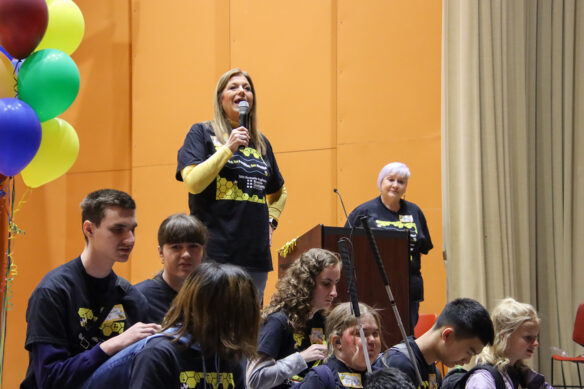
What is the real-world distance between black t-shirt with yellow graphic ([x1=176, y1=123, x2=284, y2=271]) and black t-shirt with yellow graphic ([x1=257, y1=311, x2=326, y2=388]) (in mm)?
385

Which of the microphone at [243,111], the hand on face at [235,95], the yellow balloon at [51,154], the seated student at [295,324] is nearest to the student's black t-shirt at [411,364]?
the seated student at [295,324]

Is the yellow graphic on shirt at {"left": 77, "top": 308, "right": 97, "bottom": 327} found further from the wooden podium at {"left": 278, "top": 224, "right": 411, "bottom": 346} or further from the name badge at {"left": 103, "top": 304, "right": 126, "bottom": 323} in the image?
the wooden podium at {"left": 278, "top": 224, "right": 411, "bottom": 346}

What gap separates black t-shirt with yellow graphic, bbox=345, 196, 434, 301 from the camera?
4.54 metres

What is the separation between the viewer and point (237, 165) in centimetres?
331

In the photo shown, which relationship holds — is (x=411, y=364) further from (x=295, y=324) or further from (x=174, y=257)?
(x=174, y=257)

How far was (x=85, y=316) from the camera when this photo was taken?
2.25 metres

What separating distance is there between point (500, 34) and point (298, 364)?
335 centimetres

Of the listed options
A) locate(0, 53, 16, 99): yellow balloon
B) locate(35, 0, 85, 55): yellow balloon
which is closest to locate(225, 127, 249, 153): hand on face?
locate(0, 53, 16, 99): yellow balloon

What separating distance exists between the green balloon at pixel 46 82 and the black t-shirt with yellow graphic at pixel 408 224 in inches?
75.2

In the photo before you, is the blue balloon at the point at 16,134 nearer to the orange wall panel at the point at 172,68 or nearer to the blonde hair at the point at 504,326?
the blonde hair at the point at 504,326

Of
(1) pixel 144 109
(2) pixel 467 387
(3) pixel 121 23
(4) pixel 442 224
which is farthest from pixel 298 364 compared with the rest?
(3) pixel 121 23

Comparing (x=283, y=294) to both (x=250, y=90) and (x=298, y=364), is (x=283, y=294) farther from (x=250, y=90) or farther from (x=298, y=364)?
(x=250, y=90)

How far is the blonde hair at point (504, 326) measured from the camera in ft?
10.8

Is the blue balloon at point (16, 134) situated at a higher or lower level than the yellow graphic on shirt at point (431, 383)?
higher
